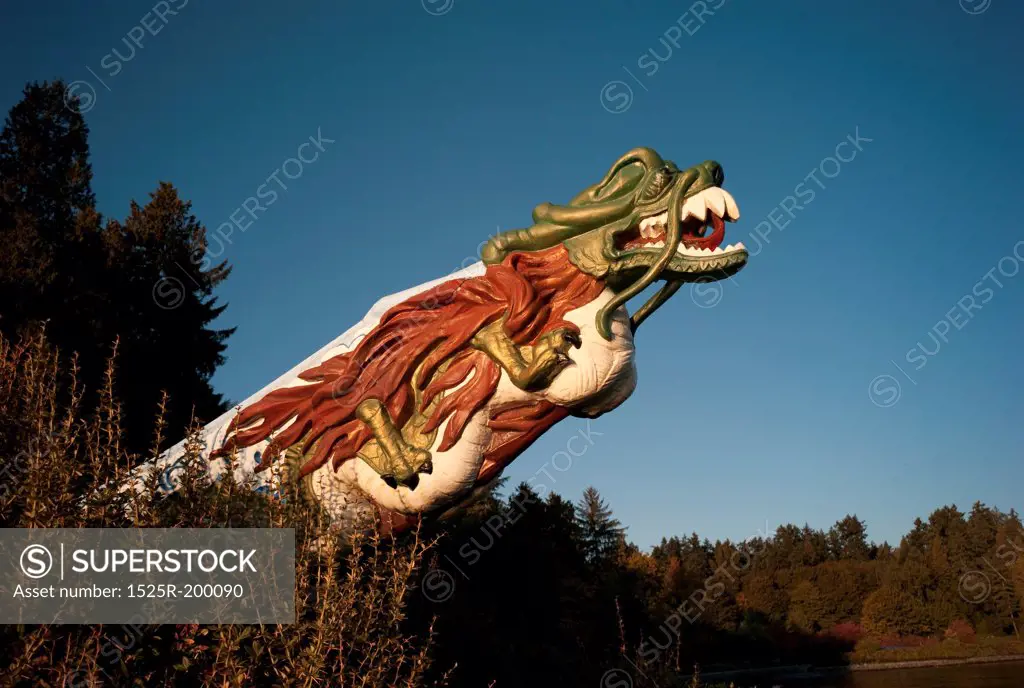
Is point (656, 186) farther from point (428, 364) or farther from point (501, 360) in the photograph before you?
point (428, 364)

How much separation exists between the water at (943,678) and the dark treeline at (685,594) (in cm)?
515

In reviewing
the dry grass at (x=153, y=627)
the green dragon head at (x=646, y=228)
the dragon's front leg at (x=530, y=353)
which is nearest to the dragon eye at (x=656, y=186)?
the green dragon head at (x=646, y=228)

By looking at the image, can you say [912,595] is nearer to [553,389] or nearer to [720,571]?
[720,571]

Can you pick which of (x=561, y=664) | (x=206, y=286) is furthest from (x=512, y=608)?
(x=206, y=286)

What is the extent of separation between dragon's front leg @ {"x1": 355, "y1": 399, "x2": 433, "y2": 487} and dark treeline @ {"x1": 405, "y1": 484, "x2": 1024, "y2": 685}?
67 cm

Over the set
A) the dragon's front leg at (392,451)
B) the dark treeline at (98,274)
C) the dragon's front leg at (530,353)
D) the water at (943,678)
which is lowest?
the water at (943,678)

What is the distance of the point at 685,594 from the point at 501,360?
3050 centimetres

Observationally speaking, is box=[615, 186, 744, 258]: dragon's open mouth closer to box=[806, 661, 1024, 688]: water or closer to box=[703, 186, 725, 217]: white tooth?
box=[703, 186, 725, 217]: white tooth

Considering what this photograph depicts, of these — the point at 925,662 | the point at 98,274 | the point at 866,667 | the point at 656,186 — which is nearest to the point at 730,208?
the point at 656,186

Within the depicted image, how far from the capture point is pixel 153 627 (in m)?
3.07

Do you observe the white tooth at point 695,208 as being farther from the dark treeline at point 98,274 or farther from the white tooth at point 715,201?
the dark treeline at point 98,274

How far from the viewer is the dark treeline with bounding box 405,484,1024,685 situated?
365 inches

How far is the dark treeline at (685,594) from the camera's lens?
9.27 metres

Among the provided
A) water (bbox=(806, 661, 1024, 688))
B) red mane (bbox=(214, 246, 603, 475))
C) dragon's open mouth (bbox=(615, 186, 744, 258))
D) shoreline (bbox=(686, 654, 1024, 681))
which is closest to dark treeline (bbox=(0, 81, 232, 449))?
red mane (bbox=(214, 246, 603, 475))
